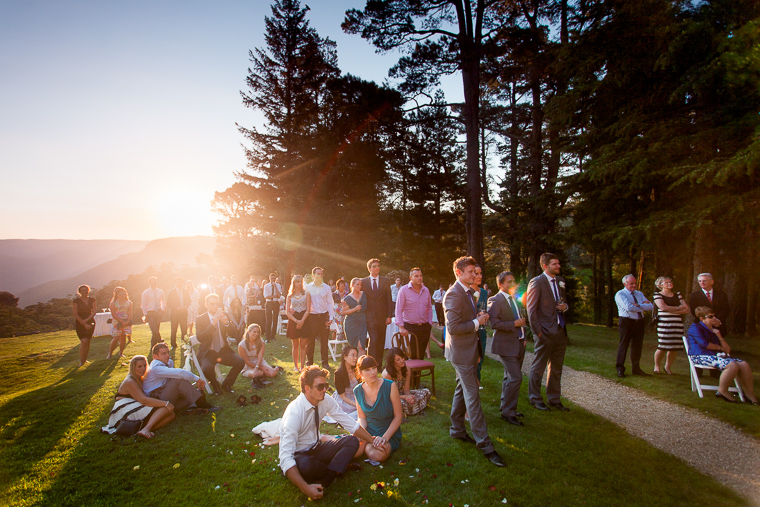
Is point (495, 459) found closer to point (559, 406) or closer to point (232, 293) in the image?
point (559, 406)

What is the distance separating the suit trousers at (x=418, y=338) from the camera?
21.6ft

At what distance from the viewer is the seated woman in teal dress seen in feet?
13.1

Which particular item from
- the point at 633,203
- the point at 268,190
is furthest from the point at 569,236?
the point at 268,190

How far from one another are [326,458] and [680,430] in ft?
15.3

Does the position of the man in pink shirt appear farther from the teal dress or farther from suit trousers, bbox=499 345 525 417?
the teal dress

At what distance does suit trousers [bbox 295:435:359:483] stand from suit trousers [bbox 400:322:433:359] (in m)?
2.97

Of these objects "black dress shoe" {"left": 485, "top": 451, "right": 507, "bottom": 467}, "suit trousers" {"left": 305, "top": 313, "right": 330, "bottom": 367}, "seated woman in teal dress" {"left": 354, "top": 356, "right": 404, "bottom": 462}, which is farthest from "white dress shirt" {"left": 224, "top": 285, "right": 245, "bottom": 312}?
"black dress shoe" {"left": 485, "top": 451, "right": 507, "bottom": 467}

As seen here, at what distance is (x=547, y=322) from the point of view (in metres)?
5.19

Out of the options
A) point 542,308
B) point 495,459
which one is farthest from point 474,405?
point 542,308

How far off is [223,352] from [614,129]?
1175cm

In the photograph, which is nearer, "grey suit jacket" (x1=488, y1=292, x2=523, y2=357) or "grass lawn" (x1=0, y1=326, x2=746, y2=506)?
"grass lawn" (x1=0, y1=326, x2=746, y2=506)

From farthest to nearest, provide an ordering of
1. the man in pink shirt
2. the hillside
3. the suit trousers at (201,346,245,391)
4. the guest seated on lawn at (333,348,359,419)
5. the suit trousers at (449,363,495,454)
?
the hillside, the man in pink shirt, the suit trousers at (201,346,245,391), the guest seated on lawn at (333,348,359,419), the suit trousers at (449,363,495,454)

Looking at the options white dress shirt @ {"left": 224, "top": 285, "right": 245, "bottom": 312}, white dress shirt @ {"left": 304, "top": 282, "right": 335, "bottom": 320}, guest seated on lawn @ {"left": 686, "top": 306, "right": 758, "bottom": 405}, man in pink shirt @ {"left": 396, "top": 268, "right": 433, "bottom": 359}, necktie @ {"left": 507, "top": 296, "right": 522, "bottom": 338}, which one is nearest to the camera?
necktie @ {"left": 507, "top": 296, "right": 522, "bottom": 338}

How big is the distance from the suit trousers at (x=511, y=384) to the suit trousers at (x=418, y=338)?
6.31 ft
